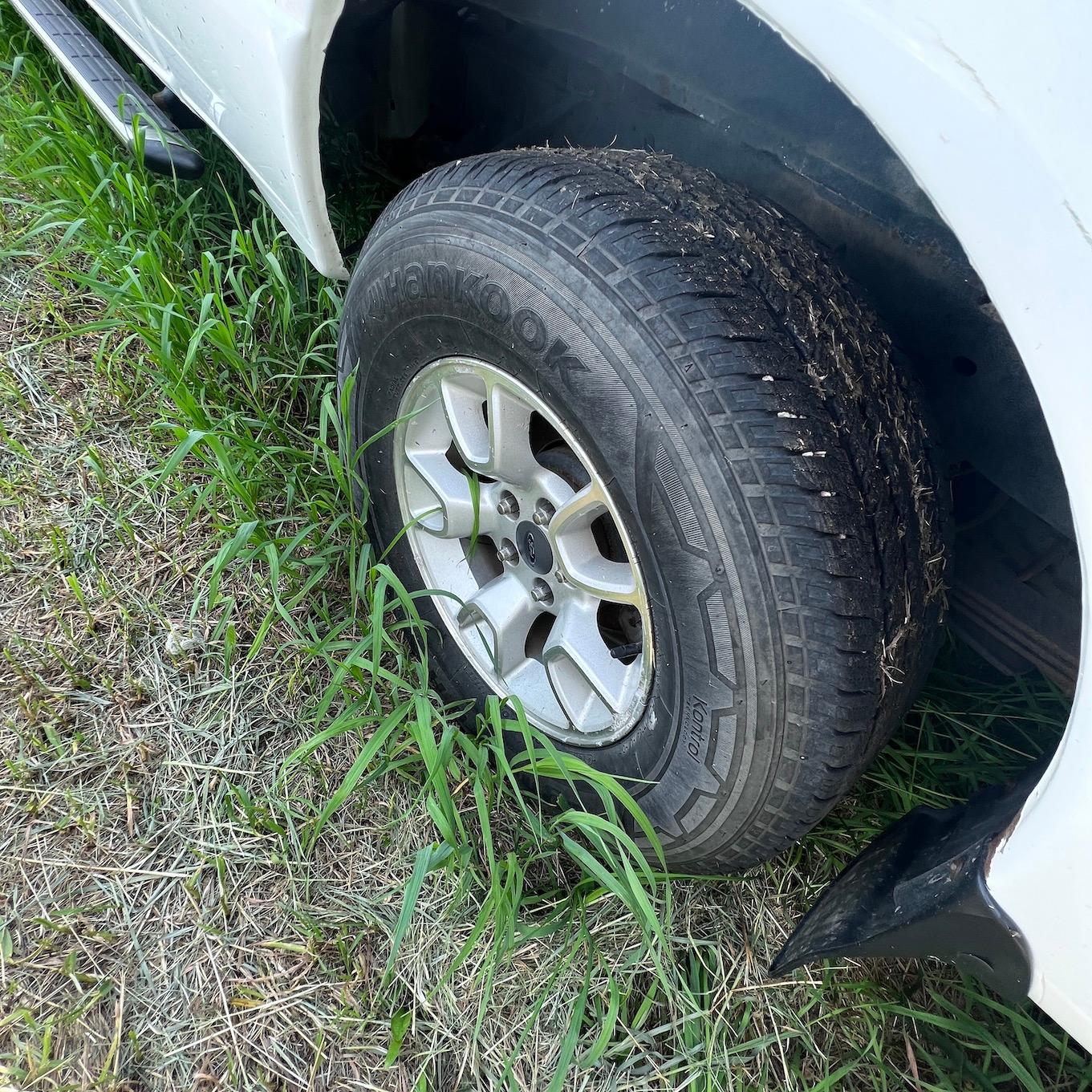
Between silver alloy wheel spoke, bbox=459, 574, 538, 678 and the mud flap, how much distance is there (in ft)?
2.03

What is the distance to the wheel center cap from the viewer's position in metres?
1.37

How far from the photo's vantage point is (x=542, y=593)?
4.72 ft

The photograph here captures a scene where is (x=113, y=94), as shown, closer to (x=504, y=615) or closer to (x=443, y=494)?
(x=443, y=494)

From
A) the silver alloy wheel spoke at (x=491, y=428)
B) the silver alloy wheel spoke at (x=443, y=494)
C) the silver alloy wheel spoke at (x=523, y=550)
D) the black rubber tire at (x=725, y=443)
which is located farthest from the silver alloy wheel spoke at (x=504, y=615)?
the black rubber tire at (x=725, y=443)

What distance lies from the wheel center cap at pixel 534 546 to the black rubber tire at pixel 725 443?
26cm

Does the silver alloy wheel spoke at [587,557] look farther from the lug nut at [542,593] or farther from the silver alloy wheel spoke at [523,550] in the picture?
the lug nut at [542,593]

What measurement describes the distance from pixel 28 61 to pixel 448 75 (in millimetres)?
1517

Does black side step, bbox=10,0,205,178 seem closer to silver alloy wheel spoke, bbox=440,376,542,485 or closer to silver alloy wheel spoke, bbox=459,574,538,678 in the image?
silver alloy wheel spoke, bbox=440,376,542,485

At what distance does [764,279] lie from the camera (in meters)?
1.08

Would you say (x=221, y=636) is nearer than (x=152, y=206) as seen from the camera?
Yes

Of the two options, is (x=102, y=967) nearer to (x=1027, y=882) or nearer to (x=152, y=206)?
(x=1027, y=882)

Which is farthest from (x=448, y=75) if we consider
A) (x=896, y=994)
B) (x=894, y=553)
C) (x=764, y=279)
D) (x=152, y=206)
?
(x=896, y=994)

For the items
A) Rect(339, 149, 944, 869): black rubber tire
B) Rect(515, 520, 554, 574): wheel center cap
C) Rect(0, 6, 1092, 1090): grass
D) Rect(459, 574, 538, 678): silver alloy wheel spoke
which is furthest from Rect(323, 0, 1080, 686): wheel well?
Rect(459, 574, 538, 678): silver alloy wheel spoke

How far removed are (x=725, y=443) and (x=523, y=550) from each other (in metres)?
0.53
